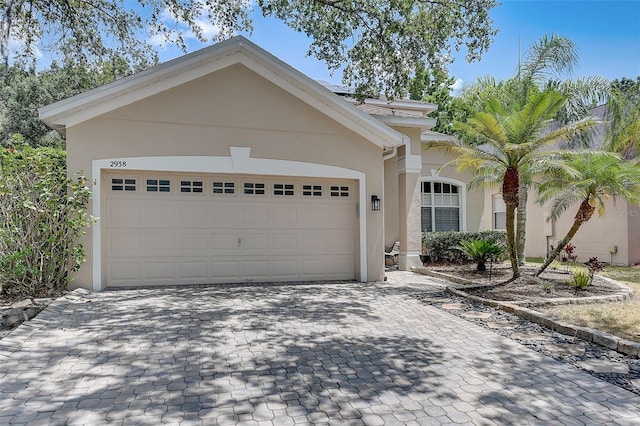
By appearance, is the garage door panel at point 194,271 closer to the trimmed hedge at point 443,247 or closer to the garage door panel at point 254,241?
the garage door panel at point 254,241

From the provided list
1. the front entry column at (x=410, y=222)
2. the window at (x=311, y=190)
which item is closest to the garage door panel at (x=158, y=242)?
the window at (x=311, y=190)

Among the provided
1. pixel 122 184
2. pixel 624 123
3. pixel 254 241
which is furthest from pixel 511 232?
pixel 122 184

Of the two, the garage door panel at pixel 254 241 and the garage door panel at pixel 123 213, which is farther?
the garage door panel at pixel 254 241

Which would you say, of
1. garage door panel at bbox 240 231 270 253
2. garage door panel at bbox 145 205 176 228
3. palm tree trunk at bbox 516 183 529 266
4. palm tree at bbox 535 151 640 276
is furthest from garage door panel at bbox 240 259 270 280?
palm tree trunk at bbox 516 183 529 266

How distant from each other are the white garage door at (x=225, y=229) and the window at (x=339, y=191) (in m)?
0.03

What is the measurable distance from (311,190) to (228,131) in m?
2.60

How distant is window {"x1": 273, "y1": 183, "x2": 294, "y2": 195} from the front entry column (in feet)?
14.4

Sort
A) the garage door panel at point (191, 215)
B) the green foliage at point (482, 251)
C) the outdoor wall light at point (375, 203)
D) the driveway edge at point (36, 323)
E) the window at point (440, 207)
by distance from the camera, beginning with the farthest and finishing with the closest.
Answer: the window at point (440, 207), the green foliage at point (482, 251), the outdoor wall light at point (375, 203), the garage door panel at point (191, 215), the driveway edge at point (36, 323)

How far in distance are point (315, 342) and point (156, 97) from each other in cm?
683

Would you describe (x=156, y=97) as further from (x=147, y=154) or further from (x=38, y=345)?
(x=38, y=345)

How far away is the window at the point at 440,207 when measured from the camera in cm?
1560

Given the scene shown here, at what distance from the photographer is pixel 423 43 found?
34.3 ft

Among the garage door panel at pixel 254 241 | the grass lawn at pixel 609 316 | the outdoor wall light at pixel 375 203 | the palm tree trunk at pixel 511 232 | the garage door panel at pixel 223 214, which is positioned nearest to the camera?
the grass lawn at pixel 609 316

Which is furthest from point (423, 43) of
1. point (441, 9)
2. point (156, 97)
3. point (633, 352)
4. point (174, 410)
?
point (174, 410)
